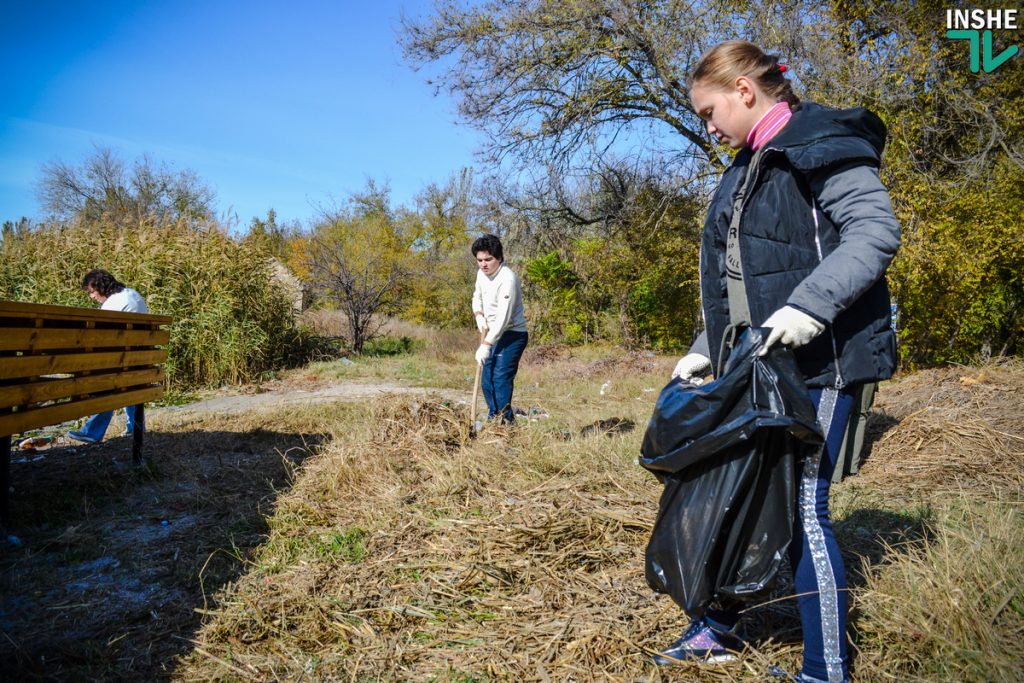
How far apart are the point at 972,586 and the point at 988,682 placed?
1.23 ft

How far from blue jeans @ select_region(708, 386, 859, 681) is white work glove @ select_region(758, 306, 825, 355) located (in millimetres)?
207

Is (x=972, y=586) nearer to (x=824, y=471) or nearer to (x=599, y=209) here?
(x=824, y=471)

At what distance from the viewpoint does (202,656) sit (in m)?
2.35

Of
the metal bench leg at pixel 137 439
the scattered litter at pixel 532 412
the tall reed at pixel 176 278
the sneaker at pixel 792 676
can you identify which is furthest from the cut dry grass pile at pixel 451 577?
the tall reed at pixel 176 278

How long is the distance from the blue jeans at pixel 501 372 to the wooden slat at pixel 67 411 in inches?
98.1

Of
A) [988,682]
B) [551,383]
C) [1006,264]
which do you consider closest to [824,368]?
[988,682]

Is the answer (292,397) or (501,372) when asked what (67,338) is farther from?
(292,397)

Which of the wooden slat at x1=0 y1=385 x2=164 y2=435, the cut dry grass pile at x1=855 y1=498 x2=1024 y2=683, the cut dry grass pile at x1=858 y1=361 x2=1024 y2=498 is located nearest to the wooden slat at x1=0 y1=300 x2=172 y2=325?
the wooden slat at x1=0 y1=385 x2=164 y2=435

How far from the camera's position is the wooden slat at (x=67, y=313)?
10.2 feet

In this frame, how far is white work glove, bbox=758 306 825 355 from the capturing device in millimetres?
1605

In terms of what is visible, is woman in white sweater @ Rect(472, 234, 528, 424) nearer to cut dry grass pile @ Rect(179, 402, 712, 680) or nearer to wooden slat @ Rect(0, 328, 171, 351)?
cut dry grass pile @ Rect(179, 402, 712, 680)

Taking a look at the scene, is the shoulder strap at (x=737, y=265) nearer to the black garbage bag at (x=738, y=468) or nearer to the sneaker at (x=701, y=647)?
the black garbage bag at (x=738, y=468)

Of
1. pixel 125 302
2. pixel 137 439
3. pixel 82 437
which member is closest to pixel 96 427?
pixel 82 437

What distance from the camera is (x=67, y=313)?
142 inches
